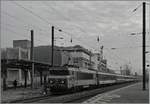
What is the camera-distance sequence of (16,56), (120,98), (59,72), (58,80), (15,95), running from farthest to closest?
1. (16,56)
2. (59,72)
3. (58,80)
4. (15,95)
5. (120,98)

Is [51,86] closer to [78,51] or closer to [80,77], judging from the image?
[80,77]

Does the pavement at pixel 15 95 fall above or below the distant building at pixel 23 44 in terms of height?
below

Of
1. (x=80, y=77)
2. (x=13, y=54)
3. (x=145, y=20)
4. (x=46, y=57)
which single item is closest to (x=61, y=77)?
(x=80, y=77)

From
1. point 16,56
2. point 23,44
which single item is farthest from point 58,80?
point 23,44

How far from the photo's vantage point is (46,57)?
90.5m

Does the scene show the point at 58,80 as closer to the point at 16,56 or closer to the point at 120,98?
the point at 120,98

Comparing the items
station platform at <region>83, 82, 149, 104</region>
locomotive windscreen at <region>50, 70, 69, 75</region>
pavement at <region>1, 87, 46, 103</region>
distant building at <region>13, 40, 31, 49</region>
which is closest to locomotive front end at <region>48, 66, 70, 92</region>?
locomotive windscreen at <region>50, 70, 69, 75</region>

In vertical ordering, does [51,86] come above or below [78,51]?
below

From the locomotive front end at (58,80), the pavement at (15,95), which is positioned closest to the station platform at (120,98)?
the locomotive front end at (58,80)

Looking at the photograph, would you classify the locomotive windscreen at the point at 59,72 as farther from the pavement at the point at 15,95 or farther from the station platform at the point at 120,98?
the station platform at the point at 120,98

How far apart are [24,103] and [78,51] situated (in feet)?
259

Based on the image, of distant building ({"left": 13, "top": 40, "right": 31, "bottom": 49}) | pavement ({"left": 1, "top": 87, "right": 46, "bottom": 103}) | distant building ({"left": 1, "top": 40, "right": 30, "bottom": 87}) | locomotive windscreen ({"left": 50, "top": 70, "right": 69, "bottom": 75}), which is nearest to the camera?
pavement ({"left": 1, "top": 87, "right": 46, "bottom": 103})

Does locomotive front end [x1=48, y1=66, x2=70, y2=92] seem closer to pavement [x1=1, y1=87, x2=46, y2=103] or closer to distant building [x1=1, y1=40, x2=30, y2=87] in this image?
pavement [x1=1, y1=87, x2=46, y2=103]

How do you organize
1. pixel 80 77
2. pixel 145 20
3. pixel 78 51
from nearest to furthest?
1. pixel 145 20
2. pixel 80 77
3. pixel 78 51
